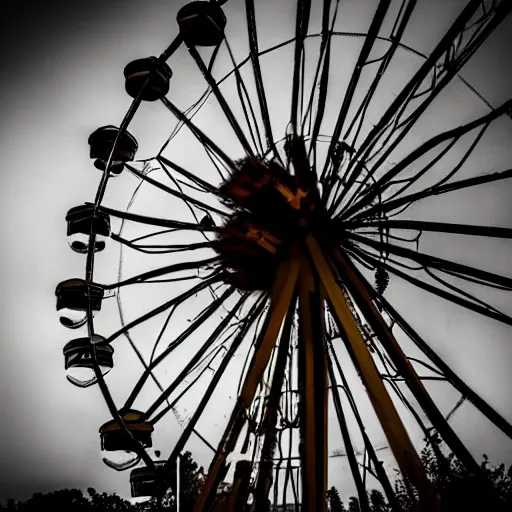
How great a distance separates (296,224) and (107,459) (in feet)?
12.0

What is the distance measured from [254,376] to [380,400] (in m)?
1.22

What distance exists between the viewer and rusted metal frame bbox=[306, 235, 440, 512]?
3.77 m

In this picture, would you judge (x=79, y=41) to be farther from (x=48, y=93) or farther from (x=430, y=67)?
(x=430, y=67)

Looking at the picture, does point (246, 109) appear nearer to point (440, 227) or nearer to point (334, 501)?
point (440, 227)

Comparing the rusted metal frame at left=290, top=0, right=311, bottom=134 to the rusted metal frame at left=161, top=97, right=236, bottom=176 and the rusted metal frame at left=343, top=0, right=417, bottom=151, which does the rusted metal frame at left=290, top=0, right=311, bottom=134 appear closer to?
the rusted metal frame at left=343, top=0, right=417, bottom=151

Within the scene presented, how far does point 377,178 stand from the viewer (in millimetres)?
6547

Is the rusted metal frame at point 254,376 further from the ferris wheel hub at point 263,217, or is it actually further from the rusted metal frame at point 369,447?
the rusted metal frame at point 369,447

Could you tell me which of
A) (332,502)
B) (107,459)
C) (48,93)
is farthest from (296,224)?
(48,93)

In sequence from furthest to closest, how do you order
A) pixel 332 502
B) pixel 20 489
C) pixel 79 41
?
pixel 20 489 < pixel 79 41 < pixel 332 502

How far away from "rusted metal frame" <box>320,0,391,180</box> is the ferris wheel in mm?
24

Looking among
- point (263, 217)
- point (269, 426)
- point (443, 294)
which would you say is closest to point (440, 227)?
point (443, 294)

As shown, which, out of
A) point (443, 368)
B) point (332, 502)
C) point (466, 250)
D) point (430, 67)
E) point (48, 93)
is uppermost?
point (48, 93)

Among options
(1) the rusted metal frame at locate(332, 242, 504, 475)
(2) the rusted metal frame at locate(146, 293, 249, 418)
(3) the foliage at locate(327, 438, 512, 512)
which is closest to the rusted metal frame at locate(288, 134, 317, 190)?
(1) the rusted metal frame at locate(332, 242, 504, 475)

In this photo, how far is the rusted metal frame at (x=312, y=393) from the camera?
423cm
